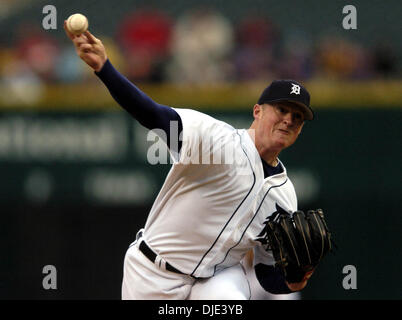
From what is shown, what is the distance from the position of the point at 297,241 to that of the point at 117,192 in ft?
10.4

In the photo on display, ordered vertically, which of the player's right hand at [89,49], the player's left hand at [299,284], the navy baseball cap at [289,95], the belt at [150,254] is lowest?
the player's left hand at [299,284]

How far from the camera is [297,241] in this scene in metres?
3.38

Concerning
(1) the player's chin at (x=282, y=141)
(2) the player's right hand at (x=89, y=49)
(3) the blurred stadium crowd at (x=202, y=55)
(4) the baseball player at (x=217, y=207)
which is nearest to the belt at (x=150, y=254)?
(4) the baseball player at (x=217, y=207)

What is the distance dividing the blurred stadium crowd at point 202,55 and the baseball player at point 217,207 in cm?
309

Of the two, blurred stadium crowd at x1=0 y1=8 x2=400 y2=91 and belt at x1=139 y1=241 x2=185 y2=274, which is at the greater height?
blurred stadium crowd at x1=0 y1=8 x2=400 y2=91

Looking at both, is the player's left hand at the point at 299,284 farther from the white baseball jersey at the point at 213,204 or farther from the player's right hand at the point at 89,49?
the player's right hand at the point at 89,49

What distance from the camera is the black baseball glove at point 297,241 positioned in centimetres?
337

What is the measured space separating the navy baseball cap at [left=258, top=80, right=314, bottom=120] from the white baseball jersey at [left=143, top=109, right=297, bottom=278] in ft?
0.68

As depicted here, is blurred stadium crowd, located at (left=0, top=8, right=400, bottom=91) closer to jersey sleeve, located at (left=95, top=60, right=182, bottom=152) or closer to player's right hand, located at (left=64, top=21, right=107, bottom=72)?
jersey sleeve, located at (left=95, top=60, right=182, bottom=152)

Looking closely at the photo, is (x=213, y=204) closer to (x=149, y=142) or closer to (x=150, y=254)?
(x=150, y=254)

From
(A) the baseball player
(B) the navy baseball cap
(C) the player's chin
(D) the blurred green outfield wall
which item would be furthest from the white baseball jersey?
(D) the blurred green outfield wall

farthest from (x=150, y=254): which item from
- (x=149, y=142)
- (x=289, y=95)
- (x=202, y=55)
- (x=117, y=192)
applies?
(x=202, y=55)

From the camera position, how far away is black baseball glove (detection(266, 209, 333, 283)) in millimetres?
3371
